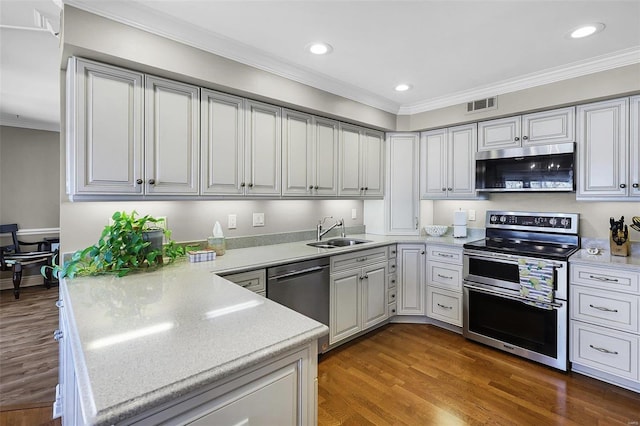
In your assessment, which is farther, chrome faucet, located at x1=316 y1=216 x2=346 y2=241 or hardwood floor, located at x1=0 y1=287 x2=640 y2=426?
chrome faucet, located at x1=316 y1=216 x2=346 y2=241

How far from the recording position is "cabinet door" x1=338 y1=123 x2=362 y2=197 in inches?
130

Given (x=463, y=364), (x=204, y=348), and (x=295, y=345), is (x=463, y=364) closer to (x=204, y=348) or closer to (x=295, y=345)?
(x=295, y=345)

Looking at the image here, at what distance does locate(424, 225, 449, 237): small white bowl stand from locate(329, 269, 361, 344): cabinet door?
1.26m

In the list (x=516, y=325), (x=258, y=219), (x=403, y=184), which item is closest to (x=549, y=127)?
(x=403, y=184)

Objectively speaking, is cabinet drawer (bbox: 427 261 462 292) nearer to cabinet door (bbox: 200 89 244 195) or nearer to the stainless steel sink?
the stainless steel sink

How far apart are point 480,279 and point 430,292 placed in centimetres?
59

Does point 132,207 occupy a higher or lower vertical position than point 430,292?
higher

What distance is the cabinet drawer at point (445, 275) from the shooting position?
3214mm

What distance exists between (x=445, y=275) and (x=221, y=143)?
8.34 ft

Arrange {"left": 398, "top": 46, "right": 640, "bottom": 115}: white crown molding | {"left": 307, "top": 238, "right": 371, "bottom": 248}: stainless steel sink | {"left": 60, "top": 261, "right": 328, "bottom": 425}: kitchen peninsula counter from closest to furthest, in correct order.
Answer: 1. {"left": 60, "top": 261, "right": 328, "bottom": 425}: kitchen peninsula counter
2. {"left": 398, "top": 46, "right": 640, "bottom": 115}: white crown molding
3. {"left": 307, "top": 238, "right": 371, "bottom": 248}: stainless steel sink

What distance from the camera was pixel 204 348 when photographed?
0.96 meters

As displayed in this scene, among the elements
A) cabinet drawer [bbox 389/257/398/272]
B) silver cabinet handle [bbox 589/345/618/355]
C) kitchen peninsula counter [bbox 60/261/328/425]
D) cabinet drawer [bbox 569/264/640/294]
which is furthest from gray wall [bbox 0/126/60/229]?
silver cabinet handle [bbox 589/345/618/355]

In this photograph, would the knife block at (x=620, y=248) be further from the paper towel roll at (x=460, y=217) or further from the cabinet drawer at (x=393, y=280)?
the cabinet drawer at (x=393, y=280)

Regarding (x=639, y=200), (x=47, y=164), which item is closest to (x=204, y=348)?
(x=639, y=200)
